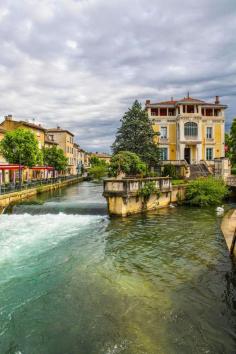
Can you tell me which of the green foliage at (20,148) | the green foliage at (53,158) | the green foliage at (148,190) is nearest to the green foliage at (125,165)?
the green foliage at (148,190)

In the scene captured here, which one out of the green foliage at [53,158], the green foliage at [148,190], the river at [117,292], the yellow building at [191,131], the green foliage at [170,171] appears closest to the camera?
the river at [117,292]

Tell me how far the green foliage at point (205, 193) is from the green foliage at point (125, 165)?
6748 mm

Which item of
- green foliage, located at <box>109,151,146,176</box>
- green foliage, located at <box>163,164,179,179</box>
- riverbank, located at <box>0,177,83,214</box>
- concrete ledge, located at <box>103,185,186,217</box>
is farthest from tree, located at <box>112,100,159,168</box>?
concrete ledge, located at <box>103,185,186,217</box>

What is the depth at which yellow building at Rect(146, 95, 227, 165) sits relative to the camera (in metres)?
42.9

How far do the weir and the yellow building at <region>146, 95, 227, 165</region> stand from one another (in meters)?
22.1

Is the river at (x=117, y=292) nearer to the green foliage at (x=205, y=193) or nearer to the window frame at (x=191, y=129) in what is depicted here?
the green foliage at (x=205, y=193)

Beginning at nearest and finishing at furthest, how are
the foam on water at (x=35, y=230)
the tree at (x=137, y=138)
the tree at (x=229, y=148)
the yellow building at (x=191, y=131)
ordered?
1. the foam on water at (x=35, y=230)
2. the tree at (x=137, y=138)
3. the yellow building at (x=191, y=131)
4. the tree at (x=229, y=148)

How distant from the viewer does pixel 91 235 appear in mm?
14570

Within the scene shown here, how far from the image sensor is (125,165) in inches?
1110

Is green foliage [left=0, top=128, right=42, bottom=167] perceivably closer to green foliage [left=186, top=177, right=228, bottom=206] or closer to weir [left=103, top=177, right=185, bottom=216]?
weir [left=103, top=177, right=185, bottom=216]

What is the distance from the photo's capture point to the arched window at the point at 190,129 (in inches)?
1673

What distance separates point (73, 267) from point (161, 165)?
96.6 ft

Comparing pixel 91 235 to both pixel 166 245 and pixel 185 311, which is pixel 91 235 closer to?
pixel 166 245

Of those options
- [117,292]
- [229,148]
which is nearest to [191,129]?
[229,148]
